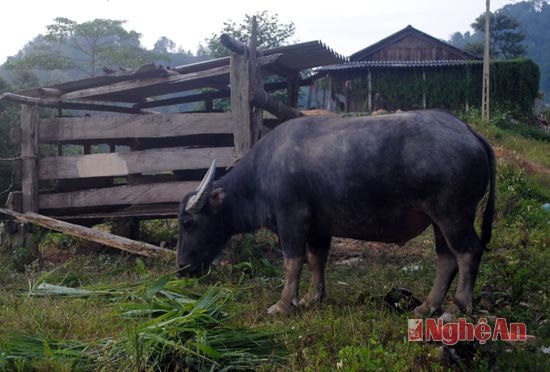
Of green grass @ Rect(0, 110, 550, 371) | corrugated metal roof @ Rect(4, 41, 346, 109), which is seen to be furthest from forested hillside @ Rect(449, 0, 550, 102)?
green grass @ Rect(0, 110, 550, 371)

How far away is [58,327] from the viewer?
12.8 ft

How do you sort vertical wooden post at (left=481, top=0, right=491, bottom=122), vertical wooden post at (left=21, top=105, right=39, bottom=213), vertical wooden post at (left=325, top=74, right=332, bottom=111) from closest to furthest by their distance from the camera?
vertical wooden post at (left=21, top=105, right=39, bottom=213) < vertical wooden post at (left=481, top=0, right=491, bottom=122) < vertical wooden post at (left=325, top=74, right=332, bottom=111)

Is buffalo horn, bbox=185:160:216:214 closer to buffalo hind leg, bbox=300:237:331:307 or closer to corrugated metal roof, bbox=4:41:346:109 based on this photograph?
buffalo hind leg, bbox=300:237:331:307

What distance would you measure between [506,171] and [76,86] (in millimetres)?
7501

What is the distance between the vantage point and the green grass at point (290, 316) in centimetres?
328

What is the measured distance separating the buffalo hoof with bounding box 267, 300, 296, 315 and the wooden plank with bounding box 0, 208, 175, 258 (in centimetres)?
186

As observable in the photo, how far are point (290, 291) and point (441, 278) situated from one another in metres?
1.18

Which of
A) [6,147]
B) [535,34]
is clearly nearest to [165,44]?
[535,34]

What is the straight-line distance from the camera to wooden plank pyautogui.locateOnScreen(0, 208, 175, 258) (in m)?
6.36

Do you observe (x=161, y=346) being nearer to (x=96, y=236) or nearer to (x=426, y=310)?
(x=426, y=310)

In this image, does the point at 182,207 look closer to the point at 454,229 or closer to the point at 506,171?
the point at 454,229

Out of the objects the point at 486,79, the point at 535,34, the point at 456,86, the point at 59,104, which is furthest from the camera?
the point at 535,34

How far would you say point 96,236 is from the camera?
6730mm

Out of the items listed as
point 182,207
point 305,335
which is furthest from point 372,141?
point 182,207
